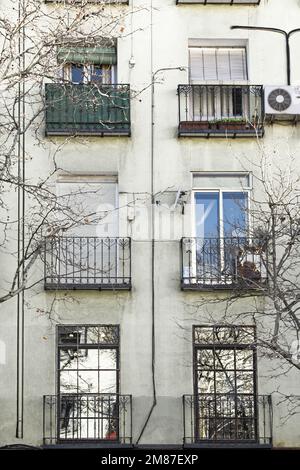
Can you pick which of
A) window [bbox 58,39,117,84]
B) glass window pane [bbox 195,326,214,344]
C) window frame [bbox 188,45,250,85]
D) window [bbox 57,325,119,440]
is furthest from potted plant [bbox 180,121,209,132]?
window [bbox 57,325,119,440]

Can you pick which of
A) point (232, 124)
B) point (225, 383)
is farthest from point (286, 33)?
point (225, 383)

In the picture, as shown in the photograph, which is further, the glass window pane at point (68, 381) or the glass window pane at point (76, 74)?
the glass window pane at point (76, 74)

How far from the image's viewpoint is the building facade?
2372 cm

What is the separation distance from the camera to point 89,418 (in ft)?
77.9

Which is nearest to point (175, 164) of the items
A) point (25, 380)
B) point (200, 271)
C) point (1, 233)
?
point (200, 271)

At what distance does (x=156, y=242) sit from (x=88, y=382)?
3.37m

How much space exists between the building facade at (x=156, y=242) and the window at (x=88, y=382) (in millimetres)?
30

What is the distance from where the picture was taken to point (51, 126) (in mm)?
24672

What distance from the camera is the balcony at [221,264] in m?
23.9

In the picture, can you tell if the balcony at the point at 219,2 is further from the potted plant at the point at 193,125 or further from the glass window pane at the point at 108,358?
the glass window pane at the point at 108,358

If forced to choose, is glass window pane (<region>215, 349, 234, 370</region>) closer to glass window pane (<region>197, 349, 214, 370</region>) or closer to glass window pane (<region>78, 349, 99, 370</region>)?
glass window pane (<region>197, 349, 214, 370</region>)

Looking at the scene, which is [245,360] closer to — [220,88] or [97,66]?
[220,88]

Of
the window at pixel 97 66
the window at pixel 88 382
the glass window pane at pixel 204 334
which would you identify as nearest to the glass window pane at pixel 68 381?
the window at pixel 88 382
